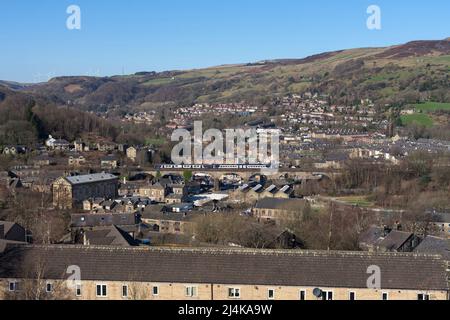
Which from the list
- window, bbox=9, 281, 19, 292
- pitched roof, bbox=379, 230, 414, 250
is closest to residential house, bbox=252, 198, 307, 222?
pitched roof, bbox=379, 230, 414, 250

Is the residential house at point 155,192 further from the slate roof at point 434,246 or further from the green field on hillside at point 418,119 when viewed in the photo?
the green field on hillside at point 418,119

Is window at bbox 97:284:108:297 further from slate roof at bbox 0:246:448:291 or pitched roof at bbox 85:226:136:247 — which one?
pitched roof at bbox 85:226:136:247

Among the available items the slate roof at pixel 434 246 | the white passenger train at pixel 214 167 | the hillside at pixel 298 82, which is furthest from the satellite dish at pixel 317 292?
the hillside at pixel 298 82

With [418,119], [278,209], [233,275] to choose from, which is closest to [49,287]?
[233,275]

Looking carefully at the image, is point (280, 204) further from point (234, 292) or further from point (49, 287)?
point (49, 287)

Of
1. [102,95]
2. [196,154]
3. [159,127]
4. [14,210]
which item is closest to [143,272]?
[14,210]
